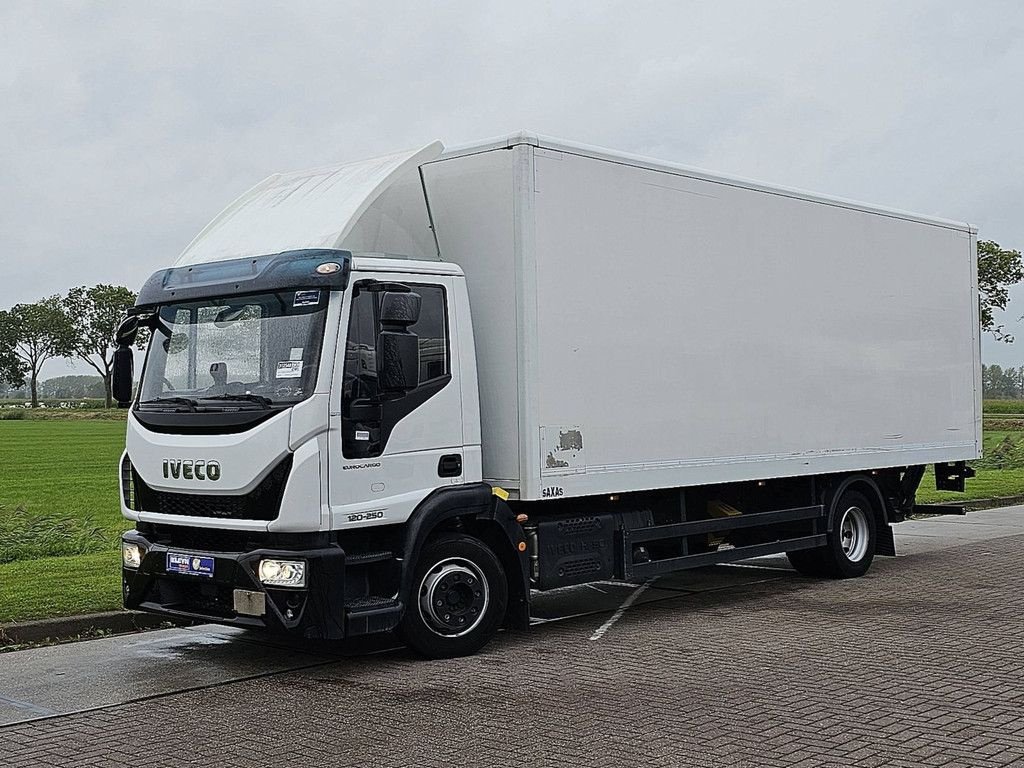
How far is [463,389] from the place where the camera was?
8984 mm

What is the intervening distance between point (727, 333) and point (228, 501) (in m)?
4.70

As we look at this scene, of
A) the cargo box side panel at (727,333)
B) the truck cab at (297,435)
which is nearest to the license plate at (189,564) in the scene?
the truck cab at (297,435)

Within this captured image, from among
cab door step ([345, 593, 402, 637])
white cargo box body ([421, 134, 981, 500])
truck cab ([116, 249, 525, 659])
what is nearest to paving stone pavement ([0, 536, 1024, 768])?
cab door step ([345, 593, 402, 637])

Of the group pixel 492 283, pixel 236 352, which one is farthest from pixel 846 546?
pixel 236 352

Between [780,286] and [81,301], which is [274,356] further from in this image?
[81,301]

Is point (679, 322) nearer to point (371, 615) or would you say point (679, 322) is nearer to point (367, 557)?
Result: point (367, 557)

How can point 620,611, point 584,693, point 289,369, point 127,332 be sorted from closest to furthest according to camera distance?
point 584,693, point 289,369, point 127,332, point 620,611

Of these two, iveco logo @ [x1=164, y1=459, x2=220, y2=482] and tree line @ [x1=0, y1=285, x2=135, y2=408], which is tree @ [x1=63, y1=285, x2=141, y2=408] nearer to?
tree line @ [x1=0, y1=285, x2=135, y2=408]

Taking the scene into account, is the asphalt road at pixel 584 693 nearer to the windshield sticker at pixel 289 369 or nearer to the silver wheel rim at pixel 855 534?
the silver wheel rim at pixel 855 534

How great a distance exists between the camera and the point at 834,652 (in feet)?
29.5

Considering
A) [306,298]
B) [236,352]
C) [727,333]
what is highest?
[306,298]

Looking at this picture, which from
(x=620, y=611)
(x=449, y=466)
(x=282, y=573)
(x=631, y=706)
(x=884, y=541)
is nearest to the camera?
(x=631, y=706)

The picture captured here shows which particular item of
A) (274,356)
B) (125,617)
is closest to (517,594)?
(274,356)

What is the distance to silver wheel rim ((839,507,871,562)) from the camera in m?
12.9
